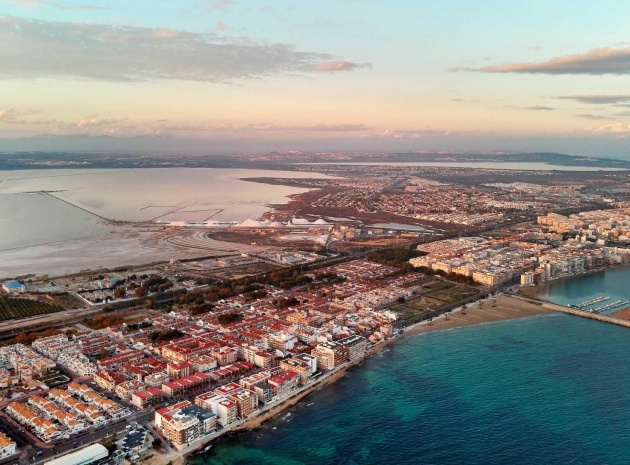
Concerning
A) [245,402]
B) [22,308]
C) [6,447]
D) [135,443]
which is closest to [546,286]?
[245,402]

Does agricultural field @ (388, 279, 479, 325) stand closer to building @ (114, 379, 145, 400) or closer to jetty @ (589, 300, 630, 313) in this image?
jetty @ (589, 300, 630, 313)

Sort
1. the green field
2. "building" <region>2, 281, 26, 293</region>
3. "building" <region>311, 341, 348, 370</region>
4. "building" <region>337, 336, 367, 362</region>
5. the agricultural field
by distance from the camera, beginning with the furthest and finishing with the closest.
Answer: "building" <region>2, 281, 26, 293</region>, the agricultural field, the green field, "building" <region>337, 336, 367, 362</region>, "building" <region>311, 341, 348, 370</region>

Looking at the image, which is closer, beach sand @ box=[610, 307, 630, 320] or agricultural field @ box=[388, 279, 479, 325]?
beach sand @ box=[610, 307, 630, 320]

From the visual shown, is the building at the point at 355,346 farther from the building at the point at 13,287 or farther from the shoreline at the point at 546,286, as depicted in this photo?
the building at the point at 13,287

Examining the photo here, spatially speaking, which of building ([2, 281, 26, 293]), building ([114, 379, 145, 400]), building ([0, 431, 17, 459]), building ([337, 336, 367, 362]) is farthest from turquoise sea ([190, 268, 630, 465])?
building ([2, 281, 26, 293])

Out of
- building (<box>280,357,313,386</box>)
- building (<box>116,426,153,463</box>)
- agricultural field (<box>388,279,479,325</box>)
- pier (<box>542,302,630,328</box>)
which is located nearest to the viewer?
building (<box>116,426,153,463</box>)

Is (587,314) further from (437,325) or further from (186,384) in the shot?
(186,384)

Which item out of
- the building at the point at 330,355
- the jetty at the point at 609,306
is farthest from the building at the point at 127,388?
the jetty at the point at 609,306
